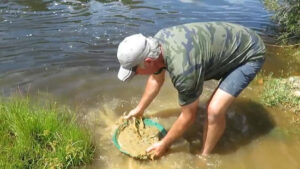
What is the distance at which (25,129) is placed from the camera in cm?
393

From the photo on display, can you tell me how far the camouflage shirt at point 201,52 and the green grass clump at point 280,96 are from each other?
5.34ft

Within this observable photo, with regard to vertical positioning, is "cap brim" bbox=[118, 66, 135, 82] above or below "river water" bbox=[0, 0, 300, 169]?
above

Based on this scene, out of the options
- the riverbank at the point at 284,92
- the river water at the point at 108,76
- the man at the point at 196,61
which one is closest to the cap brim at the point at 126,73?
the man at the point at 196,61

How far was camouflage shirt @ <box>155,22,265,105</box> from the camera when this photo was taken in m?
3.59

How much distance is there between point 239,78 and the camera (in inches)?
160

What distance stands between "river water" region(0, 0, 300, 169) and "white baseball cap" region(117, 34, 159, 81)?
1.33 metres

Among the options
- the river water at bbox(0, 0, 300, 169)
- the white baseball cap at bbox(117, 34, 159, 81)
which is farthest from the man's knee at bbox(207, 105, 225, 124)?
the white baseball cap at bbox(117, 34, 159, 81)

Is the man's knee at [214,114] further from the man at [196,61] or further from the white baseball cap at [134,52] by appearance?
the white baseball cap at [134,52]

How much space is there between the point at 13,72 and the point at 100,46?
1893mm

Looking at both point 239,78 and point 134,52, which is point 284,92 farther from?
point 134,52

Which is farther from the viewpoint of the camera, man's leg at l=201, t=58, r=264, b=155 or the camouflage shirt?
man's leg at l=201, t=58, r=264, b=155

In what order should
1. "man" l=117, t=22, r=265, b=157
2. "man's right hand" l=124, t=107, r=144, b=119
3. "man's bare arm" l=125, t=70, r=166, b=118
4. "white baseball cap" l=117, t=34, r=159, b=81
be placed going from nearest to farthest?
"white baseball cap" l=117, t=34, r=159, b=81 < "man" l=117, t=22, r=265, b=157 < "man's bare arm" l=125, t=70, r=166, b=118 < "man's right hand" l=124, t=107, r=144, b=119

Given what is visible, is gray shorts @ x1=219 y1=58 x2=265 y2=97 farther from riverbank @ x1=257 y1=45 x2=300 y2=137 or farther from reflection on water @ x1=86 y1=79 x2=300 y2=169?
riverbank @ x1=257 y1=45 x2=300 y2=137

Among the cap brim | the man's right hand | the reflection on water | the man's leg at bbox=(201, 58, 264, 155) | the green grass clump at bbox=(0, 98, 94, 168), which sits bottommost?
the reflection on water
